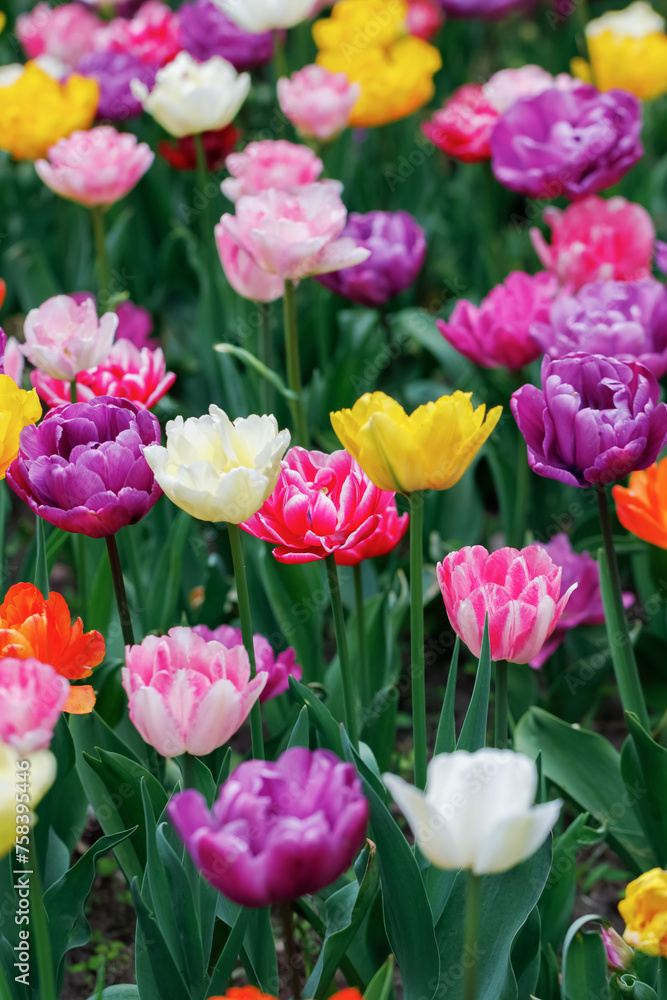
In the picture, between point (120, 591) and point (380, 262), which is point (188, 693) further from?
point (380, 262)

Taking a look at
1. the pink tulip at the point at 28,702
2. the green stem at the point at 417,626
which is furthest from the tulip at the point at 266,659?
the pink tulip at the point at 28,702

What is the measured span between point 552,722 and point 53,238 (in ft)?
6.73

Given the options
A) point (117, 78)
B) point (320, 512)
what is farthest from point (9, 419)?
point (117, 78)

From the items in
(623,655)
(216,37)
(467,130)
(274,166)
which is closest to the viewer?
(623,655)

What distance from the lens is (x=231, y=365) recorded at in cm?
200

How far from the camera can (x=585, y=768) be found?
1.41 metres

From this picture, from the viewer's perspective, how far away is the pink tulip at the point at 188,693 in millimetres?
907

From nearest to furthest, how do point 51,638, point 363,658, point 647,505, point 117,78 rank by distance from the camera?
point 51,638
point 647,505
point 363,658
point 117,78

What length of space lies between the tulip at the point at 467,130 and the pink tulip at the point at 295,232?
0.83 metres

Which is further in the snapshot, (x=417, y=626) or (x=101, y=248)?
(x=101, y=248)

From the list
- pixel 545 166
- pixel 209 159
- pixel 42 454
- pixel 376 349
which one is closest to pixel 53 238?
pixel 209 159

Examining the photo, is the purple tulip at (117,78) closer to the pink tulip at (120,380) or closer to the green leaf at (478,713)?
the pink tulip at (120,380)

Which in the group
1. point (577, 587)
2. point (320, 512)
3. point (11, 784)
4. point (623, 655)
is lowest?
point (577, 587)

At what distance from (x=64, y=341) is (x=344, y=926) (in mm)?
748
